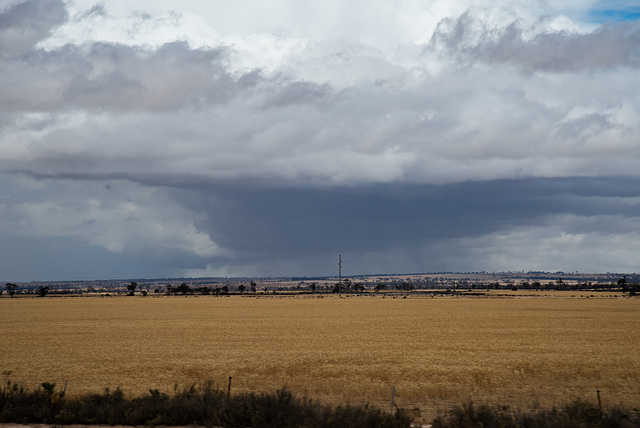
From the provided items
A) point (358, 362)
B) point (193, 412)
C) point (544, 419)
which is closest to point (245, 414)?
point (193, 412)

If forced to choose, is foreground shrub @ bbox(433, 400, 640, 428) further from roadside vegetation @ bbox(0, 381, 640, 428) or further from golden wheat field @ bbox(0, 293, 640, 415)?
golden wheat field @ bbox(0, 293, 640, 415)

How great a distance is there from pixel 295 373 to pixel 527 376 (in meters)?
12.4

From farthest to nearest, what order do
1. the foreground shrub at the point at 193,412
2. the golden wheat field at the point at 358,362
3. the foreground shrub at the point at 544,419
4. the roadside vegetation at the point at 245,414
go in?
the golden wheat field at the point at 358,362, the foreground shrub at the point at 193,412, the roadside vegetation at the point at 245,414, the foreground shrub at the point at 544,419

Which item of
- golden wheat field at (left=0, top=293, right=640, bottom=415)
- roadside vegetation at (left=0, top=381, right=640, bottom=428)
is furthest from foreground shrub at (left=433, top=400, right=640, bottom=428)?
golden wheat field at (left=0, top=293, right=640, bottom=415)

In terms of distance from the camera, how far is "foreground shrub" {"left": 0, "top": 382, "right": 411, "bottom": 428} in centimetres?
1627

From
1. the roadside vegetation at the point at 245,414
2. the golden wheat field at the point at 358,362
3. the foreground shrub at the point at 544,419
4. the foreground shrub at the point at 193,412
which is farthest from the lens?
the golden wheat field at the point at 358,362

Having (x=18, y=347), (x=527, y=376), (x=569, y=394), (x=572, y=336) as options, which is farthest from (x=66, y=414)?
(x=572, y=336)

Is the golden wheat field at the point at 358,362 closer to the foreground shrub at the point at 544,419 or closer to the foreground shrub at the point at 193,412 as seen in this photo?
the foreground shrub at the point at 544,419

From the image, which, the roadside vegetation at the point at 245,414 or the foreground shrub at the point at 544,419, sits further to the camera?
the roadside vegetation at the point at 245,414

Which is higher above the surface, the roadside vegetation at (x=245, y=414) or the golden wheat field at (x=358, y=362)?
the roadside vegetation at (x=245, y=414)

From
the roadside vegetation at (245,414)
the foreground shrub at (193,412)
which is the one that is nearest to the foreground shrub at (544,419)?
the roadside vegetation at (245,414)

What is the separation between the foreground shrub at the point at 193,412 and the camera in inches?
640

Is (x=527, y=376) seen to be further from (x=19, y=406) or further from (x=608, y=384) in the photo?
(x=19, y=406)

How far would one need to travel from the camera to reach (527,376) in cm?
3045
